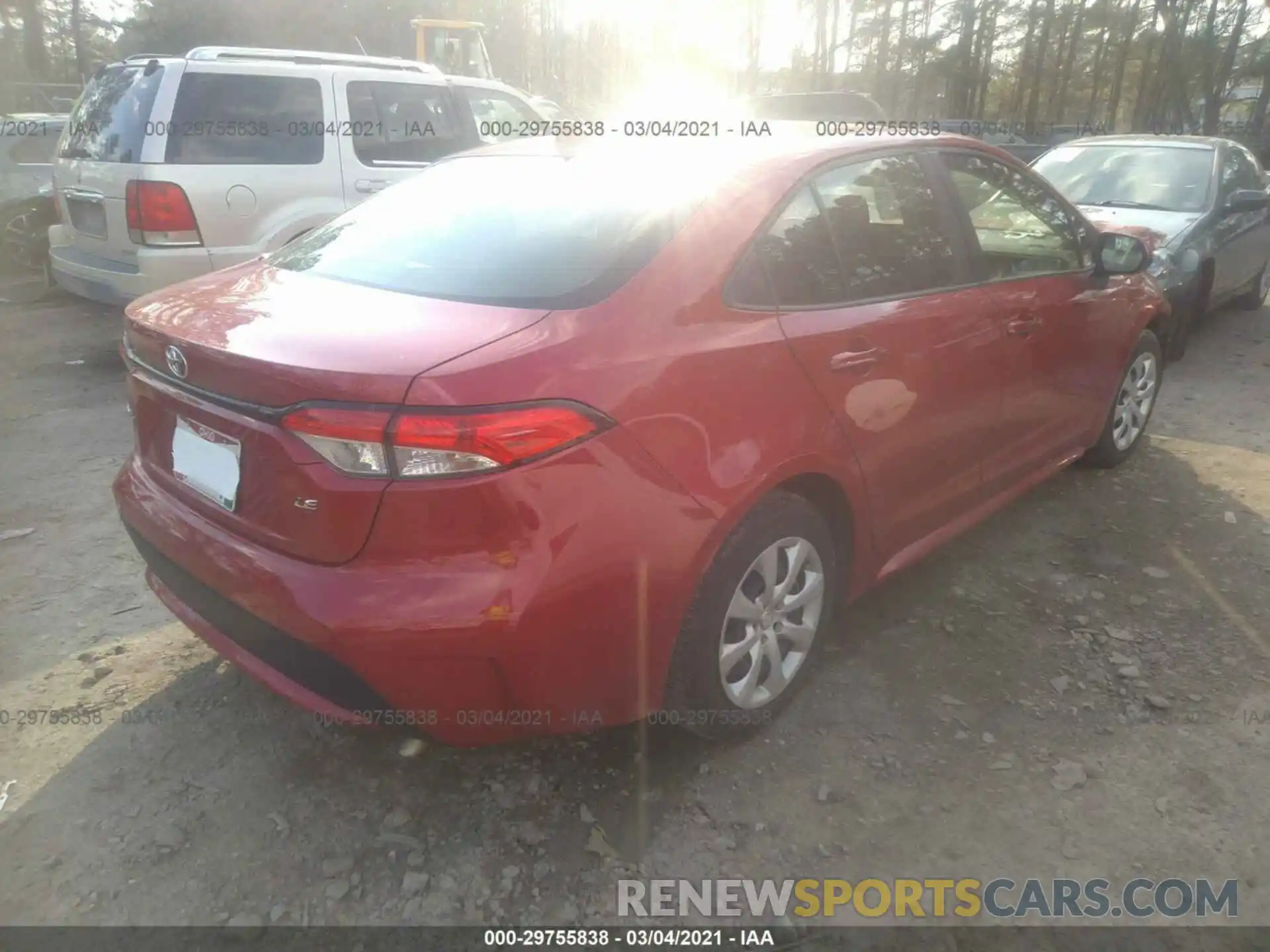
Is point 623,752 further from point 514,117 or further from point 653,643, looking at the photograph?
point 514,117

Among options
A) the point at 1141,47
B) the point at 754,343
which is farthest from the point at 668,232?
the point at 1141,47

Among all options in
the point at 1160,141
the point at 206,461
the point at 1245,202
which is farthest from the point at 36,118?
the point at 1245,202

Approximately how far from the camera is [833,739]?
2654mm

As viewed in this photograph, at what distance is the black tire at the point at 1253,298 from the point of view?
8.16 meters

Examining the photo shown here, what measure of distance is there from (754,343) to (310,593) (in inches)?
46.1

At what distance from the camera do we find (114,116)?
5844mm

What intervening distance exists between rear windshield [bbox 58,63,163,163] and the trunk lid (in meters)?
Result: 3.98

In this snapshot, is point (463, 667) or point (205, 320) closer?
point (463, 667)

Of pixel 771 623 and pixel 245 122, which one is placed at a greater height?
pixel 245 122

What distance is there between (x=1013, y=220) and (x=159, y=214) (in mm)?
4711

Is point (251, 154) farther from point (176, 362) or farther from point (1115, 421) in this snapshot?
point (1115, 421)

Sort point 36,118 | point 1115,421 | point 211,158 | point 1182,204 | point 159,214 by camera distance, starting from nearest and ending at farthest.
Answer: point 1115,421 < point 159,214 < point 211,158 < point 1182,204 < point 36,118

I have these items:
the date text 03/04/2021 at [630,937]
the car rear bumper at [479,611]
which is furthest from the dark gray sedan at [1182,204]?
the date text 03/04/2021 at [630,937]

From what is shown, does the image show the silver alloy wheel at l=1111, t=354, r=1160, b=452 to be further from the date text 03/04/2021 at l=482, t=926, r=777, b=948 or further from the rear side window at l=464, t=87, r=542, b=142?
the rear side window at l=464, t=87, r=542, b=142
